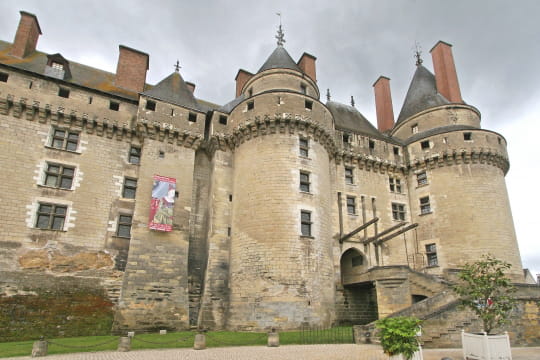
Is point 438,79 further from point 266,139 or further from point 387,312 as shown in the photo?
point 387,312

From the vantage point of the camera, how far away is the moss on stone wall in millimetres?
13672

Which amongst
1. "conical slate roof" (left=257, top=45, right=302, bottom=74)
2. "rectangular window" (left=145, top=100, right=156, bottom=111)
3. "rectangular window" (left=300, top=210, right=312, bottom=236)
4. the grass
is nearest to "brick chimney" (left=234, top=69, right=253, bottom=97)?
"conical slate roof" (left=257, top=45, right=302, bottom=74)

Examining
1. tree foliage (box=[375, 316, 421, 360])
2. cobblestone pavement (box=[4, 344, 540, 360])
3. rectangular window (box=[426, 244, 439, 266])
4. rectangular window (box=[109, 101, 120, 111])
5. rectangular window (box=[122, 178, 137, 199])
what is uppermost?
rectangular window (box=[109, 101, 120, 111])

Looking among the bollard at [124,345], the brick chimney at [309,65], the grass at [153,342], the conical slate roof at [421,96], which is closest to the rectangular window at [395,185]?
the conical slate roof at [421,96]

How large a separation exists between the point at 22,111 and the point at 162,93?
6772 millimetres

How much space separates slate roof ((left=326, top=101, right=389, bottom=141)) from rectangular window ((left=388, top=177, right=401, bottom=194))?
287 cm

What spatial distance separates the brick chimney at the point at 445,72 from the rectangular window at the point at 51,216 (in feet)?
81.6

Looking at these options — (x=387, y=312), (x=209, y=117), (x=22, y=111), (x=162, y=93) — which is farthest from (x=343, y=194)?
(x=22, y=111)

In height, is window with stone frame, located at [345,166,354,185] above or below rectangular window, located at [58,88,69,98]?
below

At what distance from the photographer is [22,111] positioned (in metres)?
16.8

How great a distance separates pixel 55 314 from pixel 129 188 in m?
6.46

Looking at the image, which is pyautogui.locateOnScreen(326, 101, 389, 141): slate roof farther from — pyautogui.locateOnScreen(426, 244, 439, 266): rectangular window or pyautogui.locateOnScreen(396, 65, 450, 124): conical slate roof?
pyautogui.locateOnScreen(426, 244, 439, 266): rectangular window

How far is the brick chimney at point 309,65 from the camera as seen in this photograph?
23.9m

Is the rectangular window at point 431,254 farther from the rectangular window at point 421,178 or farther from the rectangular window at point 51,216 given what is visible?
the rectangular window at point 51,216
